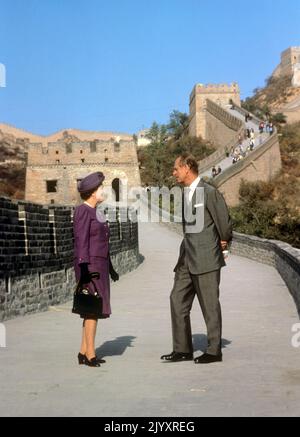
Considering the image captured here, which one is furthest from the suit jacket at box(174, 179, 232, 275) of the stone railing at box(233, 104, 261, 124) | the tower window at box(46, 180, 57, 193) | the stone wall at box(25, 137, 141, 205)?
the stone railing at box(233, 104, 261, 124)

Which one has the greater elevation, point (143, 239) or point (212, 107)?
point (212, 107)

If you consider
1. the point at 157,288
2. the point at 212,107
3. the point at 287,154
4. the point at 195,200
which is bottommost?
the point at 157,288

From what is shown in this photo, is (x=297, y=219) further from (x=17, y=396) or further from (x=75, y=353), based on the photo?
(x=17, y=396)

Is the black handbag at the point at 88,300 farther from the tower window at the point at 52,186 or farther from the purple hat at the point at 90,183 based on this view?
the tower window at the point at 52,186

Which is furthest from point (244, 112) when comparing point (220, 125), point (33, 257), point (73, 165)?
point (33, 257)

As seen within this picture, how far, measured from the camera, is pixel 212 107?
82.9m

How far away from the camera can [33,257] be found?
11648 mm

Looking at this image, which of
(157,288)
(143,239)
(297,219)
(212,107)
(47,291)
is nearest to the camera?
(47,291)

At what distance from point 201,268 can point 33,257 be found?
18.0ft

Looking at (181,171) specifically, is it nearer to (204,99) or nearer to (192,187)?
(192,187)

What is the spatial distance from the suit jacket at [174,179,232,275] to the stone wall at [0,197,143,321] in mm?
4125

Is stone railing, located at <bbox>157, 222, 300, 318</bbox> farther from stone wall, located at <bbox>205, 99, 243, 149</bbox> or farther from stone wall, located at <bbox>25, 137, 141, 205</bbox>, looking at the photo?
stone wall, located at <bbox>205, 99, 243, 149</bbox>

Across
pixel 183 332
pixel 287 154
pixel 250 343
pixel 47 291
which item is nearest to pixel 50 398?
pixel 183 332
